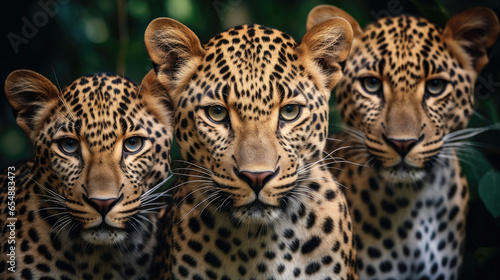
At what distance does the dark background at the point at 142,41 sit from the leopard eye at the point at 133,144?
104 cm

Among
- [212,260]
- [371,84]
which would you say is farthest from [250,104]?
[371,84]

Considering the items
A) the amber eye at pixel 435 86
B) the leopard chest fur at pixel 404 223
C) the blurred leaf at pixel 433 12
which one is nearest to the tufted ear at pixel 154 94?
the leopard chest fur at pixel 404 223

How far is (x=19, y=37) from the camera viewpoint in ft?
15.3

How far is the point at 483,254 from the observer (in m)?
4.53

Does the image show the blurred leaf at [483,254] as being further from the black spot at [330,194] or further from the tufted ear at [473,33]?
the black spot at [330,194]

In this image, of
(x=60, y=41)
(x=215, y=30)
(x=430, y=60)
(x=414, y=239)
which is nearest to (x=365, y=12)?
(x=215, y=30)

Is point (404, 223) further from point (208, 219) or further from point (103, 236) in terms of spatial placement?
point (103, 236)

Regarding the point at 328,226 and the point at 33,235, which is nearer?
the point at 328,226

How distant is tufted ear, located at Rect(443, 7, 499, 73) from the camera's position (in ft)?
12.6

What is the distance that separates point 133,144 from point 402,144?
4.84ft

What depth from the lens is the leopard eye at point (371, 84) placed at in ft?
12.9

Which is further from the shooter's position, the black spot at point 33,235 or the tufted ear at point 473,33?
the tufted ear at point 473,33

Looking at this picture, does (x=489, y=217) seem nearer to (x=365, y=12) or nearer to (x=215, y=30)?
(x=365, y=12)

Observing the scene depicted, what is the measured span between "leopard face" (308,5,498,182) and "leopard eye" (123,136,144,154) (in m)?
1.32
